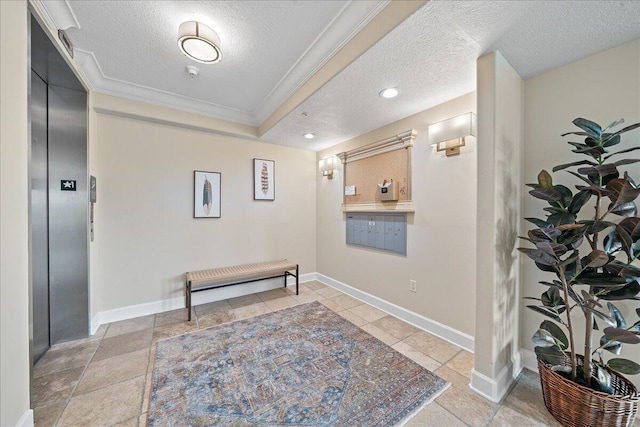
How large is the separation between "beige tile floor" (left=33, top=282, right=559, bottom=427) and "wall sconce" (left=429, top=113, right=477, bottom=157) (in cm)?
192

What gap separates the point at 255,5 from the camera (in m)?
1.56

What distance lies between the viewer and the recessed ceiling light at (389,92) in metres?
2.12

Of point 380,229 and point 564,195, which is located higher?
point 564,195

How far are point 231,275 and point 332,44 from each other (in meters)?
2.73

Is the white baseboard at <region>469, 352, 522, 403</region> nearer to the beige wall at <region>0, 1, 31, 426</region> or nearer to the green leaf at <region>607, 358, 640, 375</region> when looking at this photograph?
the green leaf at <region>607, 358, 640, 375</region>

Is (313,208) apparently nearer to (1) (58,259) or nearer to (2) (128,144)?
(2) (128,144)

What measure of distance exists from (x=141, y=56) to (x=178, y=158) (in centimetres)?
120

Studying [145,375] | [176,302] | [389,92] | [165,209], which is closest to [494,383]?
[389,92]

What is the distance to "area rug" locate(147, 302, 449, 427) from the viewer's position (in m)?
1.46

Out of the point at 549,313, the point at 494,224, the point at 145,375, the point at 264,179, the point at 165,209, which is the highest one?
the point at 264,179

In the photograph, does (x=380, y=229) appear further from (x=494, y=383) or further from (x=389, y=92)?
(x=494, y=383)

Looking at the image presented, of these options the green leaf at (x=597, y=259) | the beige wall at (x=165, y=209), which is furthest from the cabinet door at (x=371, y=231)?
the green leaf at (x=597, y=259)

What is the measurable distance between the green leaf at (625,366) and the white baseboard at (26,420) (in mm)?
3221

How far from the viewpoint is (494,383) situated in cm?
158
